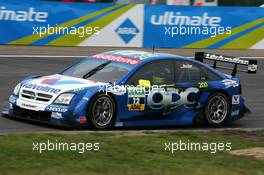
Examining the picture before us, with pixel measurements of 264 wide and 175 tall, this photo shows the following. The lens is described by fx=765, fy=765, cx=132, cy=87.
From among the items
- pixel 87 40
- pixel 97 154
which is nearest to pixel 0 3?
pixel 87 40

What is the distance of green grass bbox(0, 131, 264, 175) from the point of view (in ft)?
27.8

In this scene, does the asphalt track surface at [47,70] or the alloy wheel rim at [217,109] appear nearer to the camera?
the asphalt track surface at [47,70]

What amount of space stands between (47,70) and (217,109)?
7.40m

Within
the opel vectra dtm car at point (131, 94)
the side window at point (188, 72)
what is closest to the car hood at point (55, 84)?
the opel vectra dtm car at point (131, 94)

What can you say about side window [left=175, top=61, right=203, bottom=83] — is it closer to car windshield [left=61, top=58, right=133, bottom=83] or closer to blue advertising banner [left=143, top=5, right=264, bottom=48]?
car windshield [left=61, top=58, right=133, bottom=83]

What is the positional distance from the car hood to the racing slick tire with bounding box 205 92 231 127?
218 cm

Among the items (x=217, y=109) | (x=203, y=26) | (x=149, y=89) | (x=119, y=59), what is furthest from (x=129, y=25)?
(x=149, y=89)

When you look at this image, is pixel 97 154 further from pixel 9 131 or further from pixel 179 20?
pixel 179 20

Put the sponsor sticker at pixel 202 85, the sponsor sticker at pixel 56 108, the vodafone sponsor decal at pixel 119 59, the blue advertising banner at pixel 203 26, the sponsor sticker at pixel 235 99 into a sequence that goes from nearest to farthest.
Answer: the sponsor sticker at pixel 56 108 < the vodafone sponsor decal at pixel 119 59 < the sponsor sticker at pixel 202 85 < the sponsor sticker at pixel 235 99 < the blue advertising banner at pixel 203 26

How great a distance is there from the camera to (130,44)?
24.9 meters

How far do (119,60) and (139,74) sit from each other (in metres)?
0.49

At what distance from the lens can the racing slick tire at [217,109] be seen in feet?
42.6

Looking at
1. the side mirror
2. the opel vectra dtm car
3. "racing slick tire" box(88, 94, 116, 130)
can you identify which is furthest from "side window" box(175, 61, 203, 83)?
"racing slick tire" box(88, 94, 116, 130)

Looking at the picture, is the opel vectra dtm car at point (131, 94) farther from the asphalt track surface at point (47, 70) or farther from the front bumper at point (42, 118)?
the asphalt track surface at point (47, 70)
